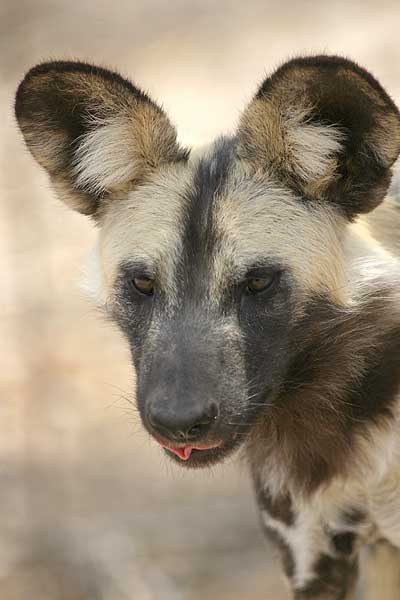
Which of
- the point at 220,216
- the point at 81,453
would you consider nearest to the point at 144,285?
the point at 220,216

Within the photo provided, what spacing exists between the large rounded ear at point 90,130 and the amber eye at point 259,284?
0.44 m

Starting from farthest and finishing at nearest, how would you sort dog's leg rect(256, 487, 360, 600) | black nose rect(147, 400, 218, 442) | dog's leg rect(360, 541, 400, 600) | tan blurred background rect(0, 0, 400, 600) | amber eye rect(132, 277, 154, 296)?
tan blurred background rect(0, 0, 400, 600) < dog's leg rect(360, 541, 400, 600) < dog's leg rect(256, 487, 360, 600) < amber eye rect(132, 277, 154, 296) < black nose rect(147, 400, 218, 442)

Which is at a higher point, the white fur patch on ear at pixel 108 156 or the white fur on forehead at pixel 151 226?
the white fur patch on ear at pixel 108 156

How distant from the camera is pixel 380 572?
12.7ft

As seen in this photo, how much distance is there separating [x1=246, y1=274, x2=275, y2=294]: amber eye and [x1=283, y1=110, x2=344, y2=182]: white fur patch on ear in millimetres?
278

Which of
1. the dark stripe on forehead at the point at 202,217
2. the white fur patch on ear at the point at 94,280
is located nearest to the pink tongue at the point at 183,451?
the dark stripe on forehead at the point at 202,217

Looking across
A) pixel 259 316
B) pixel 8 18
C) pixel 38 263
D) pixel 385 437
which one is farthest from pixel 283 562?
pixel 8 18

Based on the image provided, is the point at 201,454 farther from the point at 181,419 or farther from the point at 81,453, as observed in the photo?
the point at 81,453

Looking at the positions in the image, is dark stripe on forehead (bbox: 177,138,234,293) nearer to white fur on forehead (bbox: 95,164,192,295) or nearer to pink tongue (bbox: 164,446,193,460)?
white fur on forehead (bbox: 95,164,192,295)

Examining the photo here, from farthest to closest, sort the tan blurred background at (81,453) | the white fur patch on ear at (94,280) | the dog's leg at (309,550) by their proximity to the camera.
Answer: the tan blurred background at (81,453), the dog's leg at (309,550), the white fur patch on ear at (94,280)

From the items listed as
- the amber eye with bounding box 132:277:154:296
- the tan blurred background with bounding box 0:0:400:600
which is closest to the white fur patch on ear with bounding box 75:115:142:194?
the amber eye with bounding box 132:277:154:296

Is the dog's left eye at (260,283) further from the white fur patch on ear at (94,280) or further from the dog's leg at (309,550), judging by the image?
the dog's leg at (309,550)

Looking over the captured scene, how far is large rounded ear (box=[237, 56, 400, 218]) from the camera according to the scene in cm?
288

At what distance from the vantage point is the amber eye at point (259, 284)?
9.86 feet
